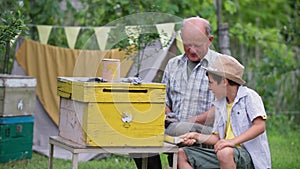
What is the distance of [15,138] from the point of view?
630 centimetres

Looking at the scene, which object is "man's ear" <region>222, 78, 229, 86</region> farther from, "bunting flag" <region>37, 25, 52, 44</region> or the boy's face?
"bunting flag" <region>37, 25, 52, 44</region>

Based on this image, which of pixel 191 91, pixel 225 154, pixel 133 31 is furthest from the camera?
pixel 133 31

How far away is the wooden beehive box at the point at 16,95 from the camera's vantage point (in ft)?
20.2

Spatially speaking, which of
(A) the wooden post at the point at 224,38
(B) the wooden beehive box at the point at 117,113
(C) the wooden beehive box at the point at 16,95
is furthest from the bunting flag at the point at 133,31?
(B) the wooden beehive box at the point at 117,113

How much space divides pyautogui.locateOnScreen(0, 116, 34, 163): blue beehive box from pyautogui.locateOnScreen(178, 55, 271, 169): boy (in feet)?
8.45

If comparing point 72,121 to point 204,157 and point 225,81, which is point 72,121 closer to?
point 204,157

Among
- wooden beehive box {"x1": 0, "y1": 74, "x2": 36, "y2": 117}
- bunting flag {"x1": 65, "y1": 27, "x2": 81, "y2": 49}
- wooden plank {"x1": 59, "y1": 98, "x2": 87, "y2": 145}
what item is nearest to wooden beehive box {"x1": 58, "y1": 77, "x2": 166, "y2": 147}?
wooden plank {"x1": 59, "y1": 98, "x2": 87, "y2": 145}

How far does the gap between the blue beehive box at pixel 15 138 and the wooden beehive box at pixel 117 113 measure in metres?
2.36

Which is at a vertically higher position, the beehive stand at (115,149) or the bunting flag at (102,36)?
the bunting flag at (102,36)

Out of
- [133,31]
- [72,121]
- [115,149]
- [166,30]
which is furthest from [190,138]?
[166,30]

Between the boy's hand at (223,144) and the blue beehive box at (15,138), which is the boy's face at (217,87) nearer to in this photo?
the boy's hand at (223,144)

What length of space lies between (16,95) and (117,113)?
2705mm

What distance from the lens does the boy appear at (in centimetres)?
410

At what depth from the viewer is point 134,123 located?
3.91 meters
